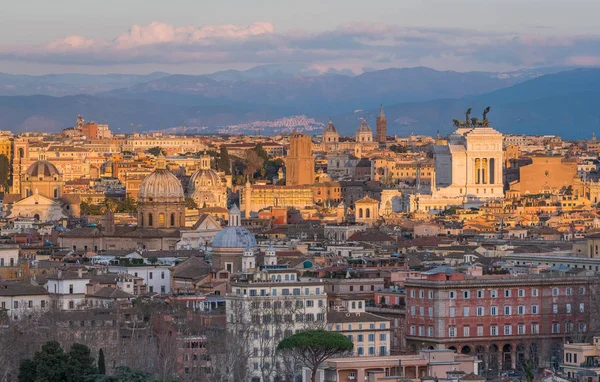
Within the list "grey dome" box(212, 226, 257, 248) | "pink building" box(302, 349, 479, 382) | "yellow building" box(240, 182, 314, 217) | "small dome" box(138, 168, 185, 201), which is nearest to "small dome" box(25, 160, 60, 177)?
"yellow building" box(240, 182, 314, 217)

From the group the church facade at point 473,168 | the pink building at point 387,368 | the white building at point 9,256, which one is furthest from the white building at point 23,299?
the church facade at point 473,168

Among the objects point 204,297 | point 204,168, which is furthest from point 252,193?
point 204,297

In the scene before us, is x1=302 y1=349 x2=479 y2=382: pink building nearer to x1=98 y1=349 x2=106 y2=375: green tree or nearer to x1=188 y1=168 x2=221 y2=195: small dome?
x1=98 y1=349 x2=106 y2=375: green tree

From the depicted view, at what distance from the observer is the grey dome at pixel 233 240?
8819cm

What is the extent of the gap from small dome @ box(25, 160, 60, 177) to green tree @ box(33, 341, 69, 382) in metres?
102

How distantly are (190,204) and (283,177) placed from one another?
147 ft

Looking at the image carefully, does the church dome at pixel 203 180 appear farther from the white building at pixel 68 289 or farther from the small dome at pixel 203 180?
the white building at pixel 68 289

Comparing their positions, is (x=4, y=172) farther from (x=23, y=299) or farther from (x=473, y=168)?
(x=23, y=299)

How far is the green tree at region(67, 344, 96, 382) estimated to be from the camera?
56.9 meters

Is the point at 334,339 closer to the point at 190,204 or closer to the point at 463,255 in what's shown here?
the point at 463,255

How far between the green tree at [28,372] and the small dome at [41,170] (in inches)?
3992

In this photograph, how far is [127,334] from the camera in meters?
67.1

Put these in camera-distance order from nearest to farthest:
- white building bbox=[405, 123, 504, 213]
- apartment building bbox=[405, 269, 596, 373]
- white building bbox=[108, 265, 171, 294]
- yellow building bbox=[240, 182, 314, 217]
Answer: apartment building bbox=[405, 269, 596, 373] < white building bbox=[108, 265, 171, 294] < white building bbox=[405, 123, 504, 213] < yellow building bbox=[240, 182, 314, 217]

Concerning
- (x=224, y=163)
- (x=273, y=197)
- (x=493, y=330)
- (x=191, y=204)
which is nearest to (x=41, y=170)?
(x=273, y=197)
